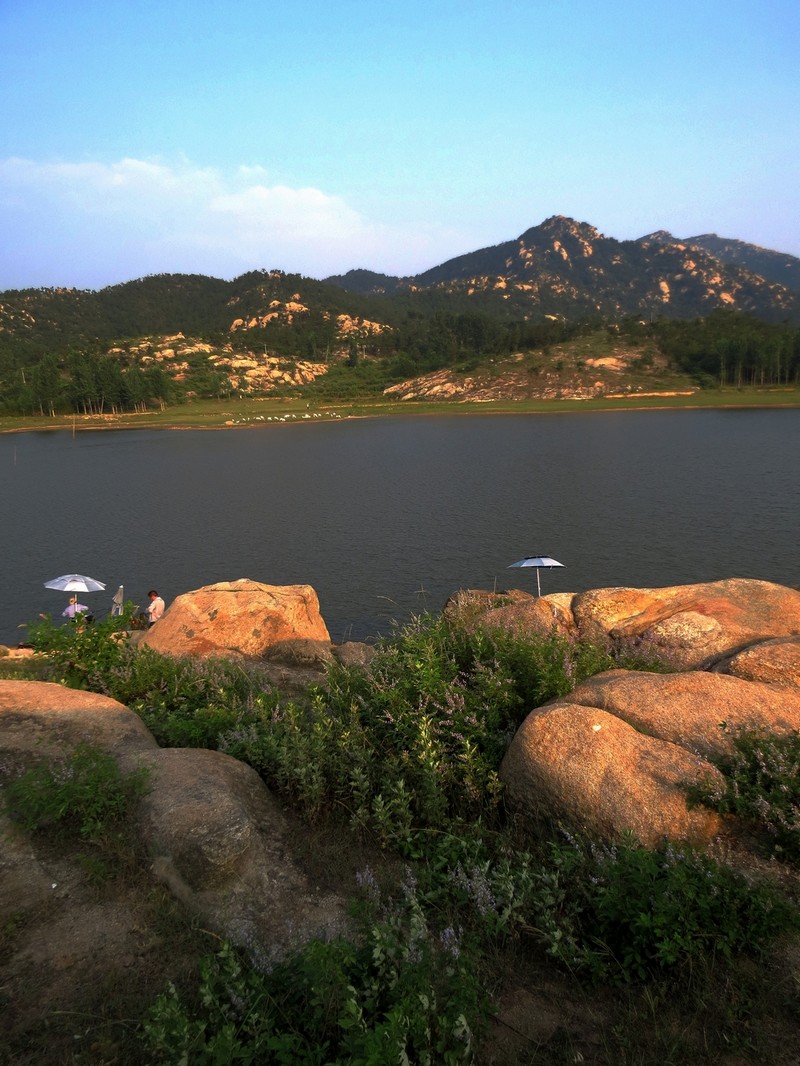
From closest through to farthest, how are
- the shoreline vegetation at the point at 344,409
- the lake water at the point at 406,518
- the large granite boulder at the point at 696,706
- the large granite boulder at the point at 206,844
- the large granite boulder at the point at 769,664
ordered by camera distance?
Answer: the large granite boulder at the point at 206,844 → the large granite boulder at the point at 696,706 → the large granite boulder at the point at 769,664 → the lake water at the point at 406,518 → the shoreline vegetation at the point at 344,409

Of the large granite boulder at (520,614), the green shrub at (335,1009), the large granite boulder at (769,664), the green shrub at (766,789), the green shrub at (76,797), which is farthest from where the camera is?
the large granite boulder at (520,614)

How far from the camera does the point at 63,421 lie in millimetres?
142125

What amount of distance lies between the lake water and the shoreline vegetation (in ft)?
136

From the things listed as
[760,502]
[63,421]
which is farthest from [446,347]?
[760,502]

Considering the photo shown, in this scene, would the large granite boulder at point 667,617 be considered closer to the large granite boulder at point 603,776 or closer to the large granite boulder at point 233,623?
the large granite boulder at point 603,776

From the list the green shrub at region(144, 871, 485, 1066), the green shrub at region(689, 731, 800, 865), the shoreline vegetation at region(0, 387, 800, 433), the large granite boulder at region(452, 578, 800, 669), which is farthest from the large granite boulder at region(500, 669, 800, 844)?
the shoreline vegetation at region(0, 387, 800, 433)

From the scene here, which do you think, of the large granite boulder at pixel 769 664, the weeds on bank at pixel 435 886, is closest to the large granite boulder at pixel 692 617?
the large granite boulder at pixel 769 664

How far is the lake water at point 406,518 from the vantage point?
27.6m

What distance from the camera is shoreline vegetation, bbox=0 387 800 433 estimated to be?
117562 mm

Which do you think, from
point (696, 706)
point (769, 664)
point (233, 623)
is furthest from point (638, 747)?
point (233, 623)

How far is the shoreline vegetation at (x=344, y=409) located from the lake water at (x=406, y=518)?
4147 cm

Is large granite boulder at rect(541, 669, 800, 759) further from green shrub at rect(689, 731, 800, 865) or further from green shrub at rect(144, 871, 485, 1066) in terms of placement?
green shrub at rect(144, 871, 485, 1066)

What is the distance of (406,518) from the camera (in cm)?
3966

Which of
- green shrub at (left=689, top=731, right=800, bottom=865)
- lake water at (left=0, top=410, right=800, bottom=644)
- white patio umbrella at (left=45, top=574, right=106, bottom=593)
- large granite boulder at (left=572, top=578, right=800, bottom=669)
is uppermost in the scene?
green shrub at (left=689, top=731, right=800, bottom=865)
